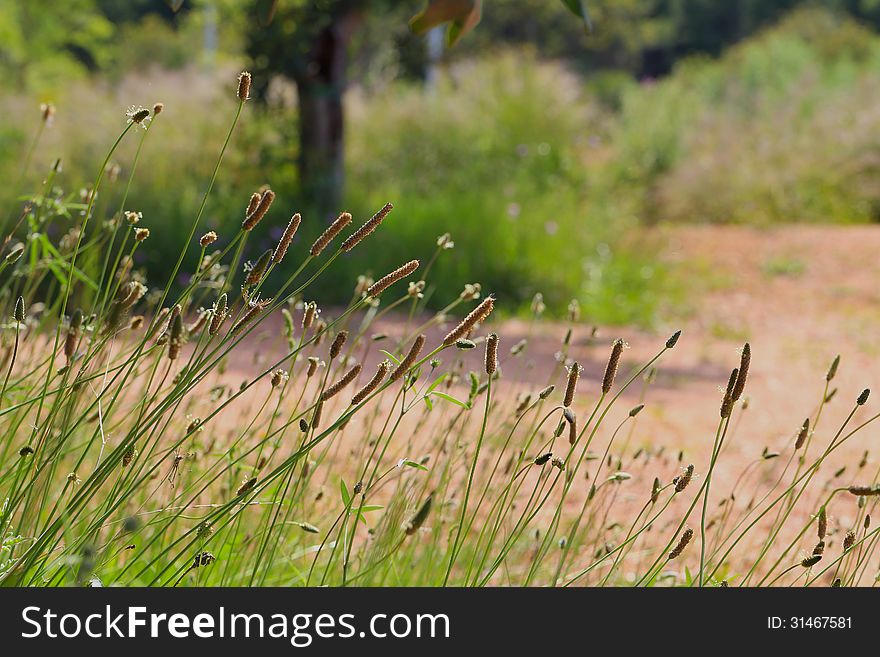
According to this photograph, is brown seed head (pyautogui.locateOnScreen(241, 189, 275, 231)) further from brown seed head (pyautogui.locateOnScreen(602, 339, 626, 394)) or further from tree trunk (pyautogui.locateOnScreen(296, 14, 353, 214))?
tree trunk (pyautogui.locateOnScreen(296, 14, 353, 214))

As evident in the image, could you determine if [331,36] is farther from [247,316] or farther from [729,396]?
[729,396]

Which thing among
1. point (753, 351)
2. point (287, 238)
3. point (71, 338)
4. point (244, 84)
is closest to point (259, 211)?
point (287, 238)

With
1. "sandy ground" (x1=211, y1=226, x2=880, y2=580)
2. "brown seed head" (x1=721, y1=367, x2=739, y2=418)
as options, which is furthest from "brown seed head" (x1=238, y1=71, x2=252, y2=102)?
"sandy ground" (x1=211, y1=226, x2=880, y2=580)

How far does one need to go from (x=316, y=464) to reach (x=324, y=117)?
Answer: 9038 millimetres

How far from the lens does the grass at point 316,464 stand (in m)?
1.71

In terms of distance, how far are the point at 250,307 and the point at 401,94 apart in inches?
625

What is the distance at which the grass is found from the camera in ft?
5.62

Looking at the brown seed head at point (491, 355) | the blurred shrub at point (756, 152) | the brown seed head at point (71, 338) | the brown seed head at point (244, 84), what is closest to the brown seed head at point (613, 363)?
the brown seed head at point (491, 355)

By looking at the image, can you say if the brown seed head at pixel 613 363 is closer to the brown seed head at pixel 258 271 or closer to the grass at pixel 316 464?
the grass at pixel 316 464

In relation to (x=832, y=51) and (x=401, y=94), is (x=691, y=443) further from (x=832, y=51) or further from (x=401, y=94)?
(x=832, y=51)

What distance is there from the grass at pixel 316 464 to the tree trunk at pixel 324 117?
397 cm

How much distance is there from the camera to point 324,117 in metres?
Result: 10.9

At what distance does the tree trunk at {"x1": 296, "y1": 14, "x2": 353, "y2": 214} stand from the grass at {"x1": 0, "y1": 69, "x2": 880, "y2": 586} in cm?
397
